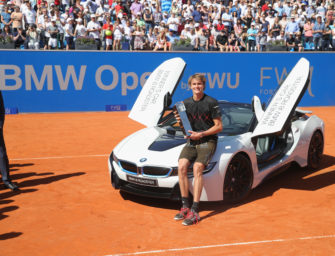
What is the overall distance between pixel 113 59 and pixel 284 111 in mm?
10060

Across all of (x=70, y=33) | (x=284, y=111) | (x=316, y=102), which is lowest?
(x=316, y=102)

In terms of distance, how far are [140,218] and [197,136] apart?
4.36 ft

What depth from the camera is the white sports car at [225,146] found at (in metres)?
5.98

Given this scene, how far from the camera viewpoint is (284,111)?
250 inches

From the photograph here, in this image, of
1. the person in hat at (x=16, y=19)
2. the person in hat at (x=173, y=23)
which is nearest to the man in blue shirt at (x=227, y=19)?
the person in hat at (x=173, y=23)

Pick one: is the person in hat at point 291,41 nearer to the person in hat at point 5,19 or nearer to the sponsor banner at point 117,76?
the sponsor banner at point 117,76

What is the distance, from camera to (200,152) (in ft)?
19.3

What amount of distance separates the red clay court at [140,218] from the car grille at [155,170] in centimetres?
55

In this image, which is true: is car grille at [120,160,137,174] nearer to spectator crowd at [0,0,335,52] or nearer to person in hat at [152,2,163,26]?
spectator crowd at [0,0,335,52]

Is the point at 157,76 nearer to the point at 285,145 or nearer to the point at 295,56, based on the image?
the point at 285,145

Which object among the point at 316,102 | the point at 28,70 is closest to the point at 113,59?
the point at 28,70

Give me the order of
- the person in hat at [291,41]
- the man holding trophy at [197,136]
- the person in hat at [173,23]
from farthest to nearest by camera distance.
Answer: the person in hat at [291,41] → the person in hat at [173,23] → the man holding trophy at [197,136]

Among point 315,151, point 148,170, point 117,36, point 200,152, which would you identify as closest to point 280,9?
point 117,36

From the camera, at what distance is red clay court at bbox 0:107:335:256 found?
16.3 ft
